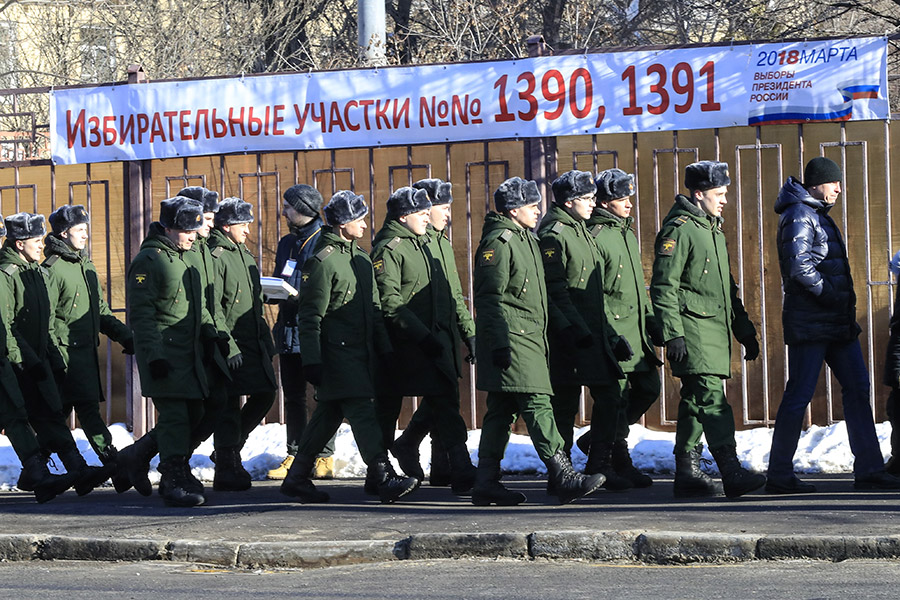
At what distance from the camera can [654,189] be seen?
11.8m

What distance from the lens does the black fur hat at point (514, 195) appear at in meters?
8.84

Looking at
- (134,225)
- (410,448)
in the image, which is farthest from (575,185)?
(134,225)

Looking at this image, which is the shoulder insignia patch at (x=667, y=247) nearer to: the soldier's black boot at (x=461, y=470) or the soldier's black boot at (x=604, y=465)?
the soldier's black boot at (x=604, y=465)

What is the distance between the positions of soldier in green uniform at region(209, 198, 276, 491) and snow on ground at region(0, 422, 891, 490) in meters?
0.91

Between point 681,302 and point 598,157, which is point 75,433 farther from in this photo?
point 681,302

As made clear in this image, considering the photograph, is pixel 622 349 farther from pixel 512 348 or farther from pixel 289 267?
pixel 289 267

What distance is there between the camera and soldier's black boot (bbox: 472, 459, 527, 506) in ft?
28.2

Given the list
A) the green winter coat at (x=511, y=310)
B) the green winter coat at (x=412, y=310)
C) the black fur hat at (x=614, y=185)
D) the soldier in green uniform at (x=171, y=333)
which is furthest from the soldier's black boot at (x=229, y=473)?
the black fur hat at (x=614, y=185)

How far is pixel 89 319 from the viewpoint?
10500mm

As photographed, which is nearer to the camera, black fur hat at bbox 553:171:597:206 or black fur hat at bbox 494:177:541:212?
black fur hat at bbox 494:177:541:212

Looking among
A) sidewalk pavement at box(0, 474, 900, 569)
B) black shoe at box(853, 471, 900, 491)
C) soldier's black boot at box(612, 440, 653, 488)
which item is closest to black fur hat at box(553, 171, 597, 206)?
soldier's black boot at box(612, 440, 653, 488)

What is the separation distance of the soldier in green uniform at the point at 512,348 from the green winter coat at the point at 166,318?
1.87 metres

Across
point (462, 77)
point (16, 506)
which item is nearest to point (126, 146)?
point (462, 77)

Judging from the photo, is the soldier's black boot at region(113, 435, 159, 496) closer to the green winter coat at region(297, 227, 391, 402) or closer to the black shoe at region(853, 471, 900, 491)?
the green winter coat at region(297, 227, 391, 402)
